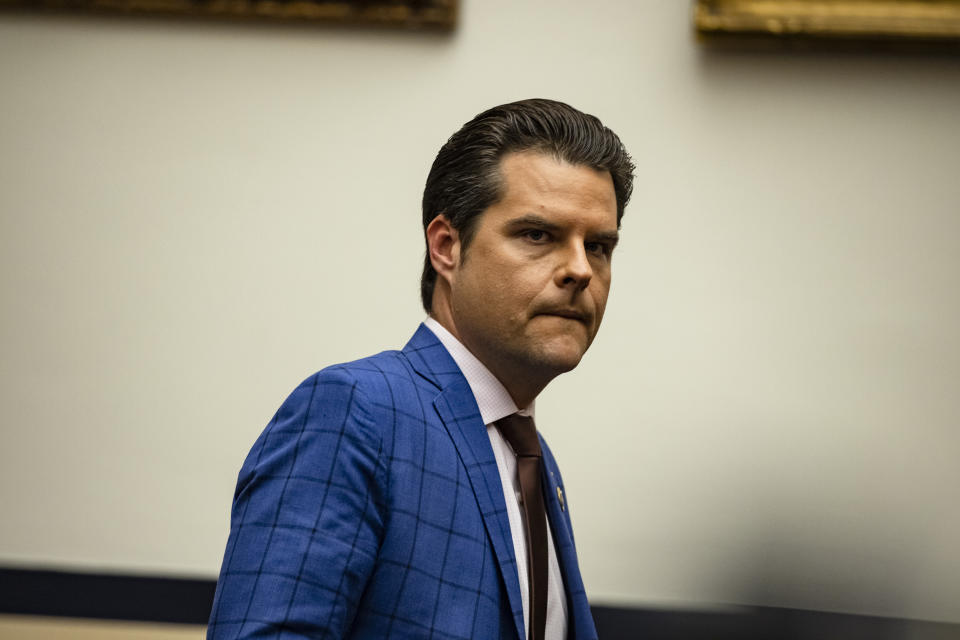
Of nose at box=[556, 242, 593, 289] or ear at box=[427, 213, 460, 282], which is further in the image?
ear at box=[427, 213, 460, 282]

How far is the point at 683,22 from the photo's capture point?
100 inches

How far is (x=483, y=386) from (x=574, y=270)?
21 centimetres

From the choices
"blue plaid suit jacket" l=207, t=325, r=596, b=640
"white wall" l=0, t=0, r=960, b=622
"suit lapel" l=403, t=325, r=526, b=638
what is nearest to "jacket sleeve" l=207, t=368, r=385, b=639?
"blue plaid suit jacket" l=207, t=325, r=596, b=640

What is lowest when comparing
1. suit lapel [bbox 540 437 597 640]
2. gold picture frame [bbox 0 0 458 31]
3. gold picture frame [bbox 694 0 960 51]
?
suit lapel [bbox 540 437 597 640]

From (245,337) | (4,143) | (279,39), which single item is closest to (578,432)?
(245,337)

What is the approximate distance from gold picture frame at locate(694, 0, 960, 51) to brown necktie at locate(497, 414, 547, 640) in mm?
1450

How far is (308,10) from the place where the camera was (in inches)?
100.0

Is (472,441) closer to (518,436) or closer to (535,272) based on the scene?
(518,436)

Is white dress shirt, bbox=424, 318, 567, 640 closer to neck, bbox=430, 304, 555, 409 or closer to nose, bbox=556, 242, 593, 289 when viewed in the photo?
neck, bbox=430, 304, 555, 409

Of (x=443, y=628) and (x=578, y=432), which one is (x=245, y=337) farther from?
(x=443, y=628)

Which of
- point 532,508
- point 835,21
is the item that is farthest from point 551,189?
point 835,21

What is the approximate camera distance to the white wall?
2479 millimetres

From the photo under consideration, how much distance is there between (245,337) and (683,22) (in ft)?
4.68

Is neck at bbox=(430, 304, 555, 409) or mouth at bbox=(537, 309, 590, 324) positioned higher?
mouth at bbox=(537, 309, 590, 324)
